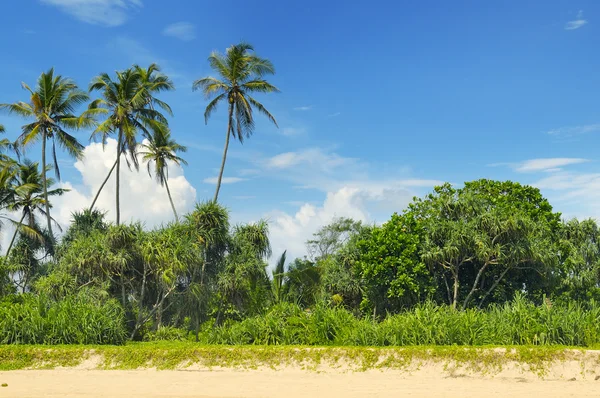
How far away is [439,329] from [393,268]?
1222 cm

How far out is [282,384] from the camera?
468 inches

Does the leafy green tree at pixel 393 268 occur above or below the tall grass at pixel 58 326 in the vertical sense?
above

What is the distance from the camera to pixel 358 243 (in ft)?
87.2

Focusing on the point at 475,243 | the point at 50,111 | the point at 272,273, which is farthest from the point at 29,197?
the point at 475,243

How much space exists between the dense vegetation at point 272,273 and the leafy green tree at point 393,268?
0.23 feet

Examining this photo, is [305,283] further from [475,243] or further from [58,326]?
[58,326]

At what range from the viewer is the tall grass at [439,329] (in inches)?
547

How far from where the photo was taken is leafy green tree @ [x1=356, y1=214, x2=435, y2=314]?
2553 centimetres

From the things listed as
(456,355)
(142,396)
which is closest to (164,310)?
(142,396)

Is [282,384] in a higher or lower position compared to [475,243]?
lower

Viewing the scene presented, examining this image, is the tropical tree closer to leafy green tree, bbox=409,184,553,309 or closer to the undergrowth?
leafy green tree, bbox=409,184,553,309

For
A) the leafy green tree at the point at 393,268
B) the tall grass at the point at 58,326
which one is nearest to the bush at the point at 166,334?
the tall grass at the point at 58,326

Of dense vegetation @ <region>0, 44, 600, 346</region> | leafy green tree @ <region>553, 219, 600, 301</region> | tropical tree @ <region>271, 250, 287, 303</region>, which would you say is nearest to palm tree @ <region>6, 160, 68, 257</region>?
dense vegetation @ <region>0, 44, 600, 346</region>

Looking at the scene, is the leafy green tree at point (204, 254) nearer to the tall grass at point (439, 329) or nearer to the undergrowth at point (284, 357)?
the tall grass at point (439, 329)
